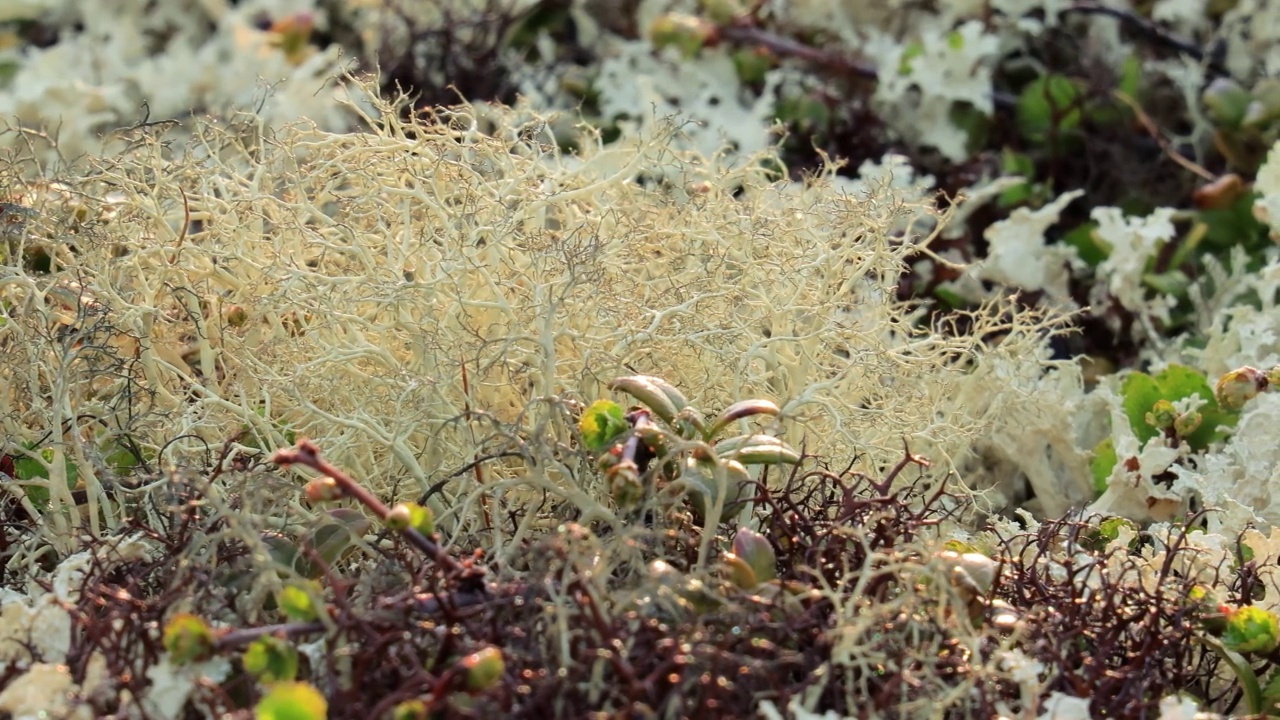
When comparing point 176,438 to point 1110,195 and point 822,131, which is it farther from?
point 1110,195

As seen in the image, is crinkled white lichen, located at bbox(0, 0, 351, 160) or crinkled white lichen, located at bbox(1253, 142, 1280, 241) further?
crinkled white lichen, located at bbox(0, 0, 351, 160)

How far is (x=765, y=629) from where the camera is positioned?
0.61 meters

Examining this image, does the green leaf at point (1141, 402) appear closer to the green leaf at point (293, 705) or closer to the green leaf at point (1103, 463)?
the green leaf at point (1103, 463)

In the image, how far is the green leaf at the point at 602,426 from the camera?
676 millimetres

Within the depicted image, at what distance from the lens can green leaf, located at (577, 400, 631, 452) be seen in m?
0.68

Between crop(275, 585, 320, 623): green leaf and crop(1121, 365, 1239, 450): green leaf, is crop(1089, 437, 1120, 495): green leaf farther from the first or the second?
crop(275, 585, 320, 623): green leaf

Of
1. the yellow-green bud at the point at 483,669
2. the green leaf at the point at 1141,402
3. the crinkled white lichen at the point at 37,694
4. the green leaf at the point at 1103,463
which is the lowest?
the crinkled white lichen at the point at 37,694

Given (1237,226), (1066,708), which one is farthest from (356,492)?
(1237,226)

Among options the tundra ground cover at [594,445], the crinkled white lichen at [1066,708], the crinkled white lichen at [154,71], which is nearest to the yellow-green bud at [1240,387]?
the tundra ground cover at [594,445]

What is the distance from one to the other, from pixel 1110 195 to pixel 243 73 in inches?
39.0

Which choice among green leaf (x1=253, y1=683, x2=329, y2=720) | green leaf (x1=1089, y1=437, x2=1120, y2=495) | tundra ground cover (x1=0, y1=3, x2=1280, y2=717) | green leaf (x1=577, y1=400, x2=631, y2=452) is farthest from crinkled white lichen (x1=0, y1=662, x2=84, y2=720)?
green leaf (x1=1089, y1=437, x2=1120, y2=495)

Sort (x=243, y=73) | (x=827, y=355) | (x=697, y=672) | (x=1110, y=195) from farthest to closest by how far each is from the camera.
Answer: (x=243, y=73)
(x=1110, y=195)
(x=827, y=355)
(x=697, y=672)

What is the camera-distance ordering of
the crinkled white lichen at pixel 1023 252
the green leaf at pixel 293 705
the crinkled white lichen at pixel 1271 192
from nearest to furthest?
the green leaf at pixel 293 705 < the crinkled white lichen at pixel 1271 192 < the crinkled white lichen at pixel 1023 252

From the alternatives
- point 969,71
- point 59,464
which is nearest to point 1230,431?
point 969,71
